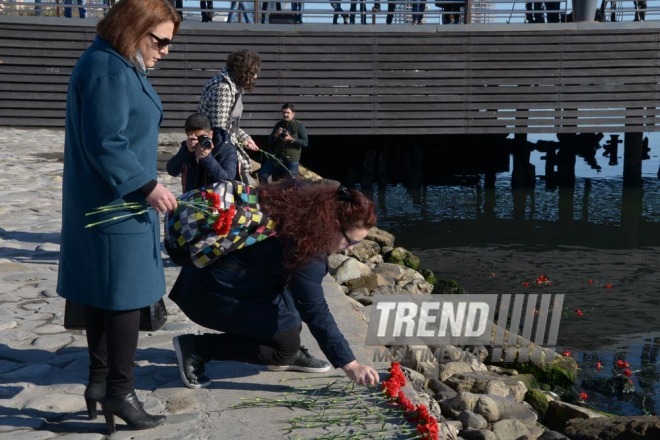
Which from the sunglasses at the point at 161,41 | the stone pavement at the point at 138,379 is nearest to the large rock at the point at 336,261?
the stone pavement at the point at 138,379

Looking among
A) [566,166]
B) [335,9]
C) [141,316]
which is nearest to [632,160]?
[566,166]

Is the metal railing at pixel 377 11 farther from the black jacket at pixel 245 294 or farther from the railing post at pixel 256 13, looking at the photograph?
the black jacket at pixel 245 294

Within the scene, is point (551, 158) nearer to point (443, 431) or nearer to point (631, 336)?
point (631, 336)

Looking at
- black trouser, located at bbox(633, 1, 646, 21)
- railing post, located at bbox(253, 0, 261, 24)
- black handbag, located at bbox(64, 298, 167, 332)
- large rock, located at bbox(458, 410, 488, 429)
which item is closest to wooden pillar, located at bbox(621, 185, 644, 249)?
black trouser, located at bbox(633, 1, 646, 21)

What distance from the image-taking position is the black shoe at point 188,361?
171 inches

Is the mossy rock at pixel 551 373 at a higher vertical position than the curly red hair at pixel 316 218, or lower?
lower

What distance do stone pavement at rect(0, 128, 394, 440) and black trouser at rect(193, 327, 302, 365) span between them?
0.16m

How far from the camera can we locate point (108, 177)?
3.48 meters

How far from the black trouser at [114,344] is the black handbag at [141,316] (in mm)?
130

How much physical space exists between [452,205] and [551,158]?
5477 mm

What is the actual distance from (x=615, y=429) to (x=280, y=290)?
86.2 inches

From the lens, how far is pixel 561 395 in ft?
23.7

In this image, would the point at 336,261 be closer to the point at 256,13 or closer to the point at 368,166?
the point at 256,13

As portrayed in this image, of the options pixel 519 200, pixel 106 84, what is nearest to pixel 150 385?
pixel 106 84
